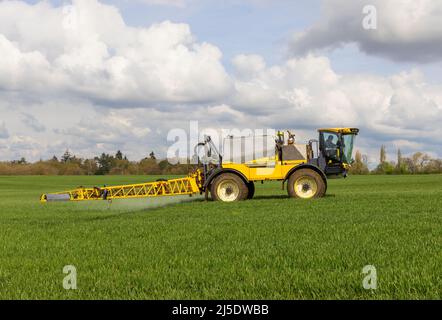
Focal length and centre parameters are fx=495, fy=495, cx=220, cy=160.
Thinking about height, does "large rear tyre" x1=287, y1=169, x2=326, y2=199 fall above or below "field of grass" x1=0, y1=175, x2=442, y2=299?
above

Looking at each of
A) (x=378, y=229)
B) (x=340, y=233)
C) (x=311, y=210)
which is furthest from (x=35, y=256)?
(x=311, y=210)

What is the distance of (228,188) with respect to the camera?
69.6 ft

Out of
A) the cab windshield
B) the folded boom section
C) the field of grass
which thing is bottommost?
the field of grass

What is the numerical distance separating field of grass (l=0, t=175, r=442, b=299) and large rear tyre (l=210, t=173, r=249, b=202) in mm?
7038

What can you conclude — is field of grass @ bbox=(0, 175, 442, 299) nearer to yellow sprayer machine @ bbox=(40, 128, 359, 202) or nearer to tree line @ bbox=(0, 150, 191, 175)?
yellow sprayer machine @ bbox=(40, 128, 359, 202)

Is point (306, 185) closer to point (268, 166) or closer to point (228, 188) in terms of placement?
point (268, 166)

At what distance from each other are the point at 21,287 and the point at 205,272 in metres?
2.40

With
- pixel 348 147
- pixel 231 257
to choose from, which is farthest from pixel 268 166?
pixel 231 257

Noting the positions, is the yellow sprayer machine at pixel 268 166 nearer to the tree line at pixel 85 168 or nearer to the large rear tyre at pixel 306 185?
the large rear tyre at pixel 306 185

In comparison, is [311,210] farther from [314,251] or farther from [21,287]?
[21,287]

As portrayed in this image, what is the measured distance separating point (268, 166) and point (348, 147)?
12.3 ft

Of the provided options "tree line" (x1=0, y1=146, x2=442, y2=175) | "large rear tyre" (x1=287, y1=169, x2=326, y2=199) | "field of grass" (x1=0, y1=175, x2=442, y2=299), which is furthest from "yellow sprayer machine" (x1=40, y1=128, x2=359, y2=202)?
"tree line" (x1=0, y1=146, x2=442, y2=175)

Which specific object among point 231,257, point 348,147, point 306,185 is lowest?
point 231,257

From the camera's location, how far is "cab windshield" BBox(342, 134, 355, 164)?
71.2 ft
